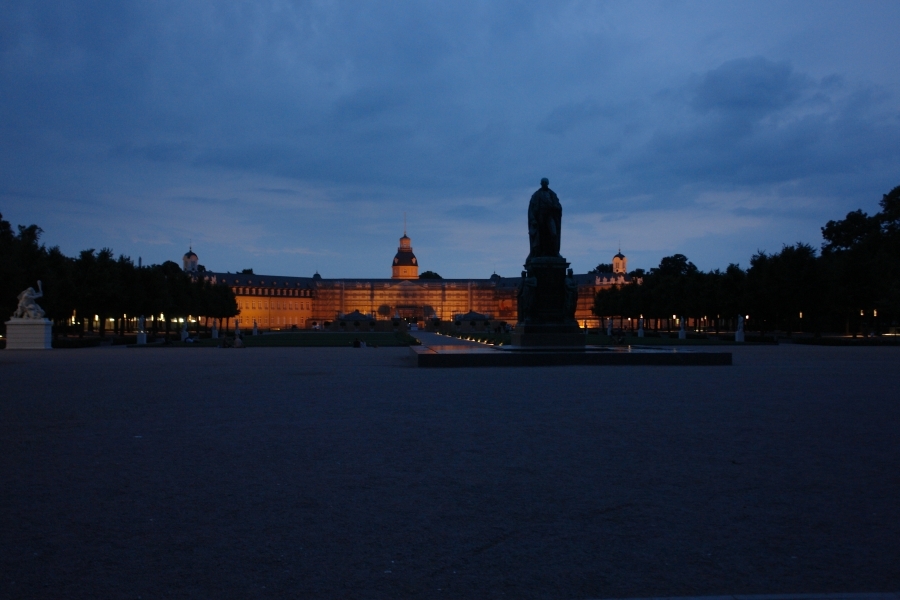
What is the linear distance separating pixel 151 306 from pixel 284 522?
7554 centimetres

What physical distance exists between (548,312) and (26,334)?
3802 centimetres

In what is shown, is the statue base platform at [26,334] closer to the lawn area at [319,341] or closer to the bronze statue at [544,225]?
the lawn area at [319,341]

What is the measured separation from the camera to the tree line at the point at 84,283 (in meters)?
60.9

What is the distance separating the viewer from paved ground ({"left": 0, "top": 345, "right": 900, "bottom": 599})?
5.70m

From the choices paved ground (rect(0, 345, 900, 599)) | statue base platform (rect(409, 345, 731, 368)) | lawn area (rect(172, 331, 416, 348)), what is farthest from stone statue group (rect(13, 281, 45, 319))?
paved ground (rect(0, 345, 900, 599))

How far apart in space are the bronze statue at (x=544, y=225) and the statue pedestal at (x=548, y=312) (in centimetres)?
66

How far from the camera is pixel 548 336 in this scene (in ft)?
104

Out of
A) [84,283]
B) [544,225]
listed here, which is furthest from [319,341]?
[544,225]

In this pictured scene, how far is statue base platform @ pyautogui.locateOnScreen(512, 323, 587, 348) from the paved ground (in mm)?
15489

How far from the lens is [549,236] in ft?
107

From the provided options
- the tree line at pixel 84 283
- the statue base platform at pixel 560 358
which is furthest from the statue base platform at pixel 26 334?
the statue base platform at pixel 560 358

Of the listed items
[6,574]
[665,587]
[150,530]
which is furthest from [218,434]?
[665,587]

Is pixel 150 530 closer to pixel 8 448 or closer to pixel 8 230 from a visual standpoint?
pixel 8 448

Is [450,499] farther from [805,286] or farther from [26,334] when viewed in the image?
[805,286]
